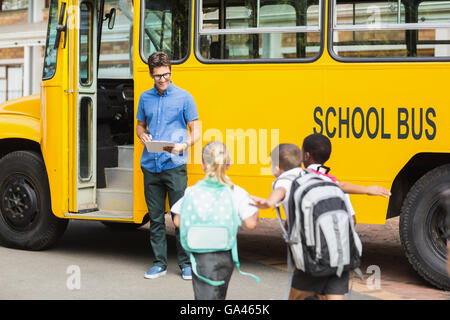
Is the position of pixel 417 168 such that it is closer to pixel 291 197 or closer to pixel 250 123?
pixel 250 123

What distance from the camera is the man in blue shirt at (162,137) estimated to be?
22.2 ft

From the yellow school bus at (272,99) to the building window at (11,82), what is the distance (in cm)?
1437

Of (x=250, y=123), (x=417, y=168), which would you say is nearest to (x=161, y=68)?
(x=250, y=123)

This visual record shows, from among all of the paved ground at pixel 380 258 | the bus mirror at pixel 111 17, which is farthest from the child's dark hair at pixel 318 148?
the bus mirror at pixel 111 17

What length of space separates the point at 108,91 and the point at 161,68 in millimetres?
1668

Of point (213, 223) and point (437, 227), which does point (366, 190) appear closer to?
point (213, 223)

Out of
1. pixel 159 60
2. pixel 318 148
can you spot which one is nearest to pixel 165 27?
pixel 159 60

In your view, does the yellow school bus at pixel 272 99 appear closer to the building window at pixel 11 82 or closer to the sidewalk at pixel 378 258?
the sidewalk at pixel 378 258

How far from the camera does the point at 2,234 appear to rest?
814cm

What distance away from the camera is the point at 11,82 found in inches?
867

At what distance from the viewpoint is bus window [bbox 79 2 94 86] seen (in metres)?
7.68
